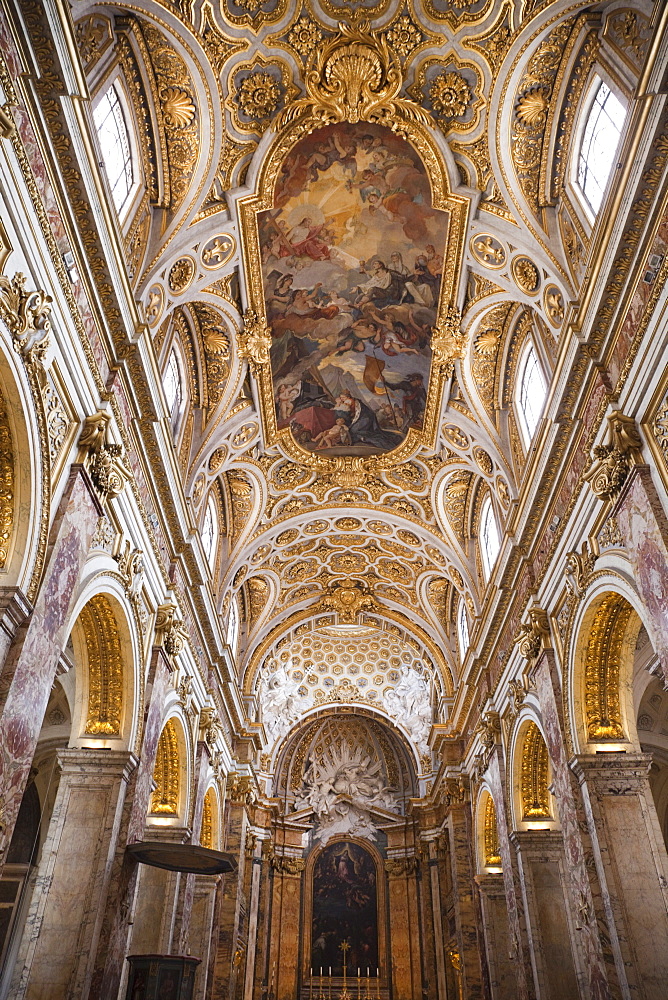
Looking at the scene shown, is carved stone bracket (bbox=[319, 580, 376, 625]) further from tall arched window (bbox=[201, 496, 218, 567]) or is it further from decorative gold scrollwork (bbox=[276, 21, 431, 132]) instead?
decorative gold scrollwork (bbox=[276, 21, 431, 132])

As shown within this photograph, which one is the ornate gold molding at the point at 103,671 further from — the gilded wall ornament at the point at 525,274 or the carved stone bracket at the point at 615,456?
the gilded wall ornament at the point at 525,274

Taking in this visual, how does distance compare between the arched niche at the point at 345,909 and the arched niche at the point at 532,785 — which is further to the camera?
the arched niche at the point at 345,909

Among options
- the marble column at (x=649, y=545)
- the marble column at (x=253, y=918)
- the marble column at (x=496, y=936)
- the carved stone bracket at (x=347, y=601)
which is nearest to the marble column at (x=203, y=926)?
the marble column at (x=253, y=918)

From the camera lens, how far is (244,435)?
17.7 meters

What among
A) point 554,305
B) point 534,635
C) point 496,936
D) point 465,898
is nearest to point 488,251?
point 554,305

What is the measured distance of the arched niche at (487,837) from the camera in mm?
19703

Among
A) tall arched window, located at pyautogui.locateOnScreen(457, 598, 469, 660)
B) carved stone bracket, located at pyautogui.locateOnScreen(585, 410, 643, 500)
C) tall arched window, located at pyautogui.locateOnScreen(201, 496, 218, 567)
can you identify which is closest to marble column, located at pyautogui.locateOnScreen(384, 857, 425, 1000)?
tall arched window, located at pyautogui.locateOnScreen(457, 598, 469, 660)

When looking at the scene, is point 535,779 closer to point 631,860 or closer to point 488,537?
point 631,860

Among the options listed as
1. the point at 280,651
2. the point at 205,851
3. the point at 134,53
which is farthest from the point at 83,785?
the point at 280,651

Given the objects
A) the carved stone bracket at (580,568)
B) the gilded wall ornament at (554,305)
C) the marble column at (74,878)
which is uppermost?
the gilded wall ornament at (554,305)

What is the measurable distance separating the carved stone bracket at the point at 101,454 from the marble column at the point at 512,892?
11074 mm

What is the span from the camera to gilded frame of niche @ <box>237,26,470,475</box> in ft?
38.3

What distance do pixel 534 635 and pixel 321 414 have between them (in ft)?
25.1

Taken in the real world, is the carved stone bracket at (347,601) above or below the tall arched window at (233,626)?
above
